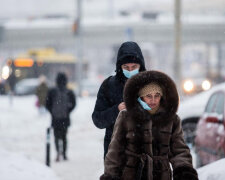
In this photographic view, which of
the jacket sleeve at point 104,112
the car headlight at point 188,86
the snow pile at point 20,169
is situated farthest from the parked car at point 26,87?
the jacket sleeve at point 104,112

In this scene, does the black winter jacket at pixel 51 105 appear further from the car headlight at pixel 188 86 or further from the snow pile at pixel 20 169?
the car headlight at pixel 188 86

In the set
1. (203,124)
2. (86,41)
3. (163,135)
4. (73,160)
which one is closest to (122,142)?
(163,135)

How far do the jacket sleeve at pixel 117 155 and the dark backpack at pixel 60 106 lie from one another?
23.5ft

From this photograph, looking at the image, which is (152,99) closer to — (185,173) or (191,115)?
(185,173)

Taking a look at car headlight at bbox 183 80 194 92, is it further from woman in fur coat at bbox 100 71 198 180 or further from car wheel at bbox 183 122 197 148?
woman in fur coat at bbox 100 71 198 180

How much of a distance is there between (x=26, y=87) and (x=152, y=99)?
122 ft

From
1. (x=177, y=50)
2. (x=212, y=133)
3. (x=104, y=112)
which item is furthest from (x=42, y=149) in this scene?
(x=177, y=50)

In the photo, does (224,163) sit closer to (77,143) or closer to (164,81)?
(164,81)

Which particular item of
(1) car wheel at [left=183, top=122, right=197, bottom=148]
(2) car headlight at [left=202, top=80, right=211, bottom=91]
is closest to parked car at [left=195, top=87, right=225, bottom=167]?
(1) car wheel at [left=183, top=122, right=197, bottom=148]

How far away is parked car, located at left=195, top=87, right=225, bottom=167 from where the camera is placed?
336 inches

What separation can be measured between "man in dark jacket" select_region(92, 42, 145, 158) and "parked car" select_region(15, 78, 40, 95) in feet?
119

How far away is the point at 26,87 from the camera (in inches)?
1623

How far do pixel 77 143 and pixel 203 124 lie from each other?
657cm

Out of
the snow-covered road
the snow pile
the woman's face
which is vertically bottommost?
the snow-covered road
